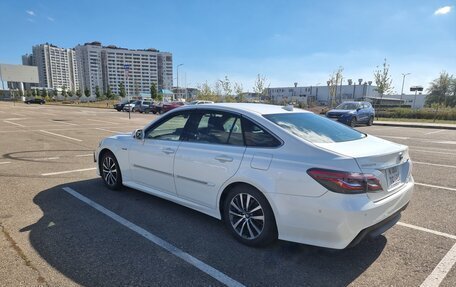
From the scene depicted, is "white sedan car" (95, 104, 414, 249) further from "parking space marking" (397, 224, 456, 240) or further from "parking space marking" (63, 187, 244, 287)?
"parking space marking" (397, 224, 456, 240)

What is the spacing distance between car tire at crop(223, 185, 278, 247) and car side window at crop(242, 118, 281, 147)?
497 mm

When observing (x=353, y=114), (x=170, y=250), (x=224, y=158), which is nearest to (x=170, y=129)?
(x=224, y=158)

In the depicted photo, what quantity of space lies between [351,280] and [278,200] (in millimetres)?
969

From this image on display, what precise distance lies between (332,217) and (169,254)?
5.65ft

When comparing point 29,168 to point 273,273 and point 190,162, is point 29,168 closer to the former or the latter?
point 190,162

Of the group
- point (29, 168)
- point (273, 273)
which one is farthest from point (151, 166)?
point (29, 168)

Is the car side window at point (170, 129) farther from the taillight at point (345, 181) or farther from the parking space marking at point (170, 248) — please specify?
the taillight at point (345, 181)

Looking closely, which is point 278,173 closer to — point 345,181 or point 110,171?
point 345,181

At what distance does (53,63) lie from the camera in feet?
475

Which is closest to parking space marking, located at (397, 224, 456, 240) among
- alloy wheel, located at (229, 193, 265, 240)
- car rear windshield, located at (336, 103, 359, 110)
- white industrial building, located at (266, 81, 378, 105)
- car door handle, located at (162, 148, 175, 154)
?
alloy wheel, located at (229, 193, 265, 240)

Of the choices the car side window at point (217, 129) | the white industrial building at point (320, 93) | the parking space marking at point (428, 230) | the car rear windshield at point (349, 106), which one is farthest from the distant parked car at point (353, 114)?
the white industrial building at point (320, 93)

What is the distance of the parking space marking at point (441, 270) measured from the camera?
276 centimetres

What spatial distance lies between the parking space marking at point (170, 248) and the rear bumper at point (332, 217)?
28.7 inches

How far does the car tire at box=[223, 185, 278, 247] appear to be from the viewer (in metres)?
3.20
